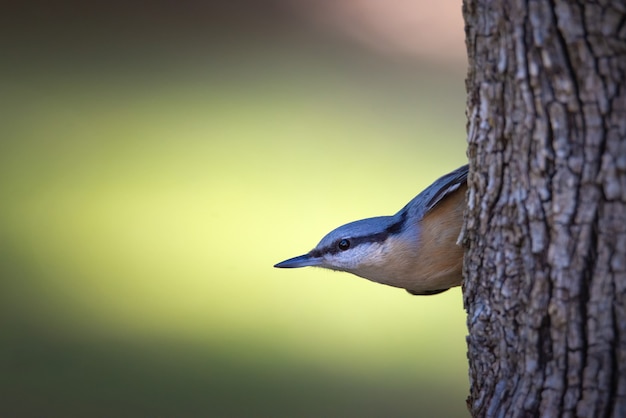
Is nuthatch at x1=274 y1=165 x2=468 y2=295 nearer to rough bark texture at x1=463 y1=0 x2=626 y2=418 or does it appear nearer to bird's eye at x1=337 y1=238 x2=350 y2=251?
bird's eye at x1=337 y1=238 x2=350 y2=251

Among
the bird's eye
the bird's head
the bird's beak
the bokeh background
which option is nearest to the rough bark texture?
the bird's head

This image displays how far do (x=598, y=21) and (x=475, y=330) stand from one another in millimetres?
904

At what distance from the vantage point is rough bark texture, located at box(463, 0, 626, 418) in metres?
1.84

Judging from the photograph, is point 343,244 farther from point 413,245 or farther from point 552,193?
point 552,193

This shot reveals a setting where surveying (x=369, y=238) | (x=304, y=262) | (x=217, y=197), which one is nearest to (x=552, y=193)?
(x=369, y=238)

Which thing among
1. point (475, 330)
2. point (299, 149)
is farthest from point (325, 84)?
point (475, 330)

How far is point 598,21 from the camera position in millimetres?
1801

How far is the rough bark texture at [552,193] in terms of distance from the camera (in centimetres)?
184

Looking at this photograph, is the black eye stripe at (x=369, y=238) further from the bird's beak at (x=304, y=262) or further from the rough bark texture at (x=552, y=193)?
the rough bark texture at (x=552, y=193)

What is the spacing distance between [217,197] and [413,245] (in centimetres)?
407

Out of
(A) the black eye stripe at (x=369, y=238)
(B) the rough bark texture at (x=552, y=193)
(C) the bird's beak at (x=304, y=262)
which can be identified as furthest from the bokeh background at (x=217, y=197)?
(B) the rough bark texture at (x=552, y=193)

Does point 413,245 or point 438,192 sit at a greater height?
point 438,192

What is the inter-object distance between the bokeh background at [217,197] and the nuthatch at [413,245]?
2.28 meters

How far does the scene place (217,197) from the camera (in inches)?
272
